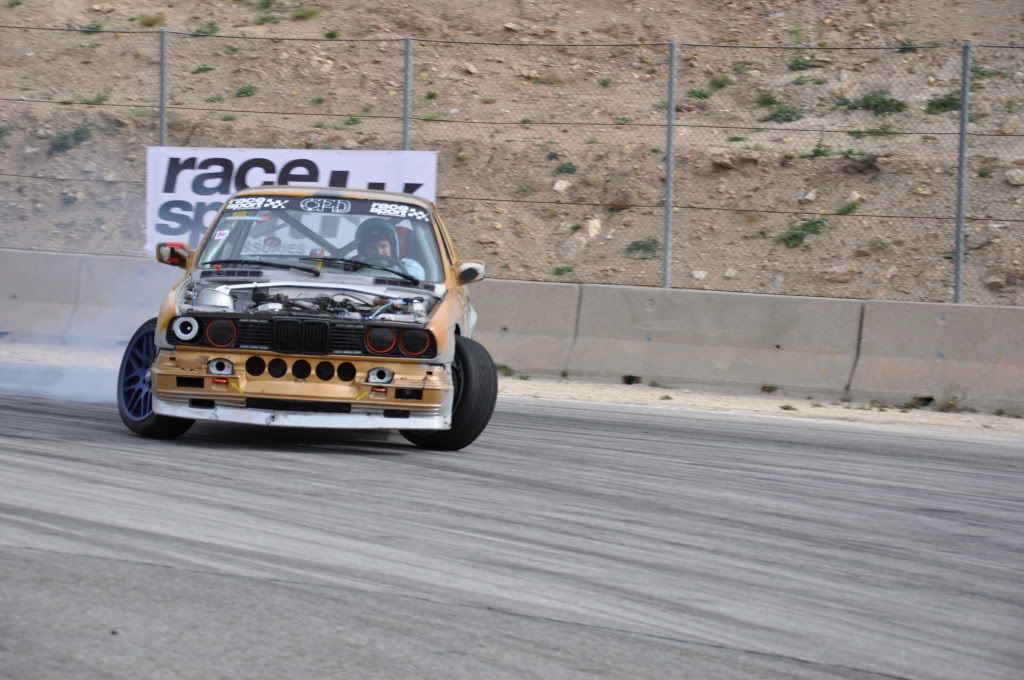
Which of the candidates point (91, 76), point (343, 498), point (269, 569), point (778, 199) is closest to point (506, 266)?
point (778, 199)

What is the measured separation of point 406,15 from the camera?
2500 centimetres

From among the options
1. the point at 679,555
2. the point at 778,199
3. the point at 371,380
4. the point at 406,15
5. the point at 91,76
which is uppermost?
the point at 406,15

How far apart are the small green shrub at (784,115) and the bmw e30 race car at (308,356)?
13271 mm

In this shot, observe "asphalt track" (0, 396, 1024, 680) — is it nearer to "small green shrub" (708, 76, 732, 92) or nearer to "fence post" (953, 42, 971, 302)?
"fence post" (953, 42, 971, 302)

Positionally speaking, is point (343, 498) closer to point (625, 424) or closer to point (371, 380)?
point (371, 380)

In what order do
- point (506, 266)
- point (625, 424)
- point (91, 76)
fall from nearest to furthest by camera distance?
point (625, 424)
point (506, 266)
point (91, 76)

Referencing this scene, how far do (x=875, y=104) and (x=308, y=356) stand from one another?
15.0m

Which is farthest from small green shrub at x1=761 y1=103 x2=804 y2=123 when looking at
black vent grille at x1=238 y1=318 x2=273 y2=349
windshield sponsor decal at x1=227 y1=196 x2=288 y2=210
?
black vent grille at x1=238 y1=318 x2=273 y2=349

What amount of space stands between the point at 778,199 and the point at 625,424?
30.5 ft

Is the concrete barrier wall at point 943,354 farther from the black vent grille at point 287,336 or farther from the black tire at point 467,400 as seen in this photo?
the black vent grille at point 287,336

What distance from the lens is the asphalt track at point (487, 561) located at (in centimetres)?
412

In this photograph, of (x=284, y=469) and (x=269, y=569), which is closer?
(x=269, y=569)

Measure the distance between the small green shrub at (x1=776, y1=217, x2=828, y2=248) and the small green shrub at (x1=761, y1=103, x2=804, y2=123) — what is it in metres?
2.81

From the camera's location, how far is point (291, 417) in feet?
24.2
